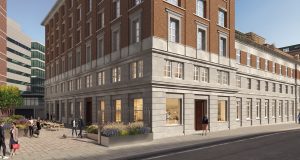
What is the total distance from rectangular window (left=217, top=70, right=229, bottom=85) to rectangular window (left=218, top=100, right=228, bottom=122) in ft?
7.12

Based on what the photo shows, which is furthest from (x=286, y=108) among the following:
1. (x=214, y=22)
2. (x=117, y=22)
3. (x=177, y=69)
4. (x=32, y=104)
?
(x=32, y=104)

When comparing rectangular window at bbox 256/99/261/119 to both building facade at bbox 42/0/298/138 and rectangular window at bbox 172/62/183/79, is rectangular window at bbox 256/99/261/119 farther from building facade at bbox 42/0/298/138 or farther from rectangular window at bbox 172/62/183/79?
rectangular window at bbox 172/62/183/79

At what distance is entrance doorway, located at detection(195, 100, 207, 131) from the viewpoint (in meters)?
29.5

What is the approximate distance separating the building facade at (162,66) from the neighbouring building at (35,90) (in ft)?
194

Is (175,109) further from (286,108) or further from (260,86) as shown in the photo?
(286,108)

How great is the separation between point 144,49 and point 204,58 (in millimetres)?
7617

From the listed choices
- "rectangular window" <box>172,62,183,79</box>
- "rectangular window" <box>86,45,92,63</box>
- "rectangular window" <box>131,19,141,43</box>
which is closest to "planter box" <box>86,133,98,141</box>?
"rectangular window" <box>172,62,183,79</box>

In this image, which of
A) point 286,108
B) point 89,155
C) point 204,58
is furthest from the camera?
point 286,108

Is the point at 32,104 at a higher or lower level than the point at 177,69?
lower

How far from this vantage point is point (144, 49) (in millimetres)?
25531

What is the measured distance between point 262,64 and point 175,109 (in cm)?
2327

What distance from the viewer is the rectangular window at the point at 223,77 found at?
106ft

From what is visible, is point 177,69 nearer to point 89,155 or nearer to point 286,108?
point 89,155

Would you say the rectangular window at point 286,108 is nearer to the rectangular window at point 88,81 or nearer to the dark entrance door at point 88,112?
the dark entrance door at point 88,112
